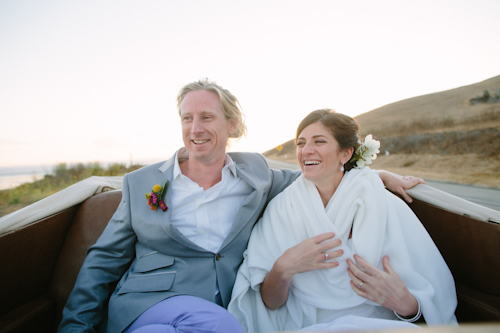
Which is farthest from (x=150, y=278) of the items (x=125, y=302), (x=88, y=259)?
(x=88, y=259)

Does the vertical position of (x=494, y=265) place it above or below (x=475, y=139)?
above

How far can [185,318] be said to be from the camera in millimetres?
1473

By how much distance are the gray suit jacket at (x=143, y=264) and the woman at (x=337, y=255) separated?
20cm

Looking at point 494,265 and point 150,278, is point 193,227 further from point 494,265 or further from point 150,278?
point 494,265

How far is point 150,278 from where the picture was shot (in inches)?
69.6

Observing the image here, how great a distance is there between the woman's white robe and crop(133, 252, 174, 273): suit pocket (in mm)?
529

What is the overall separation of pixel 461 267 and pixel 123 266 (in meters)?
2.48

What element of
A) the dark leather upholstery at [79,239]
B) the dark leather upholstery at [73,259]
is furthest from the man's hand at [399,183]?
the dark leather upholstery at [79,239]

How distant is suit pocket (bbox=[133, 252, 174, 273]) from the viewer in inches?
71.6

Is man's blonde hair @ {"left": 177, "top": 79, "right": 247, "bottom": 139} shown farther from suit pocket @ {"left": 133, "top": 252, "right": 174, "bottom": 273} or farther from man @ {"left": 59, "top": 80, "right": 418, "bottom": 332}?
suit pocket @ {"left": 133, "top": 252, "right": 174, "bottom": 273}

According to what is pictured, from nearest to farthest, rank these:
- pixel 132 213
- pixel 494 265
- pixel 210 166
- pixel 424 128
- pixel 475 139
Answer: pixel 494 265 → pixel 132 213 → pixel 210 166 → pixel 475 139 → pixel 424 128

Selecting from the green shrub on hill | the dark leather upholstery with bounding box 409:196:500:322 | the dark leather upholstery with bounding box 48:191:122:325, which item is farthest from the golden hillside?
the green shrub on hill

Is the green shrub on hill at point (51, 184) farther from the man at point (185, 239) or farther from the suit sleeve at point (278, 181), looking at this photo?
the suit sleeve at point (278, 181)

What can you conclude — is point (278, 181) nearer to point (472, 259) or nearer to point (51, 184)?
point (472, 259)
